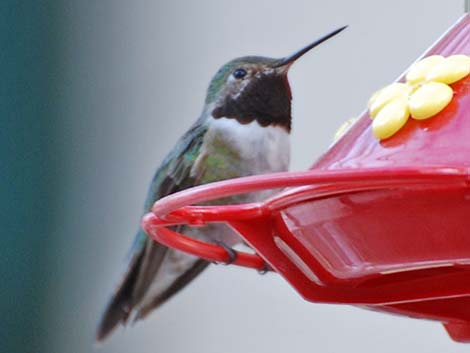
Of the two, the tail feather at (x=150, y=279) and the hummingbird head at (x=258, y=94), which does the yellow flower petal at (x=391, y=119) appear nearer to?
the hummingbird head at (x=258, y=94)

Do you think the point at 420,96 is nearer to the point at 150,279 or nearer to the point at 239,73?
the point at 239,73

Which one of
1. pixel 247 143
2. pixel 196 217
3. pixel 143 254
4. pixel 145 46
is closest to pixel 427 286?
pixel 196 217

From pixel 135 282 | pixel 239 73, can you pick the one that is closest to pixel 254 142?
pixel 239 73

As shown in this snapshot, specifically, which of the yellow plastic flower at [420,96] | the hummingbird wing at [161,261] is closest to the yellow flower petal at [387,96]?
the yellow plastic flower at [420,96]

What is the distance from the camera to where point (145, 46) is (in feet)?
8.11

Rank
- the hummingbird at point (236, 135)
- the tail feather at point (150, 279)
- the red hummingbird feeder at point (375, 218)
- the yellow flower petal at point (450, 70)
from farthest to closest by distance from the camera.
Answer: the tail feather at point (150, 279)
the hummingbird at point (236, 135)
the yellow flower petal at point (450, 70)
the red hummingbird feeder at point (375, 218)

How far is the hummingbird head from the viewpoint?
1652 mm

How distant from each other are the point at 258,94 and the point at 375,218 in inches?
37.7

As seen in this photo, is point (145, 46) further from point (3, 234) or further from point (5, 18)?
point (3, 234)

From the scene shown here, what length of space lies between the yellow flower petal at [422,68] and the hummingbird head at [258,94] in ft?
2.62

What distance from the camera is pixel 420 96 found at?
0.77m

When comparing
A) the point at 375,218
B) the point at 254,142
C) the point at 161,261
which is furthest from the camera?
the point at 161,261

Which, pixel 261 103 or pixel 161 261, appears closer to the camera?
pixel 261 103

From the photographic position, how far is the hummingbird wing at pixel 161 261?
1.66m
